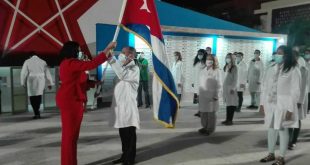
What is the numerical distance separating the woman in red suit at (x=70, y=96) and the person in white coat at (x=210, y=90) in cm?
293

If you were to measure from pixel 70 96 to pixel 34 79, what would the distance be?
4.89 metres

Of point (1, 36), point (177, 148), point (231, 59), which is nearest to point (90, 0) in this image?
point (1, 36)

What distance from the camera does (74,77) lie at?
4.09 metres

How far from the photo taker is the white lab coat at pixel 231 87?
763cm

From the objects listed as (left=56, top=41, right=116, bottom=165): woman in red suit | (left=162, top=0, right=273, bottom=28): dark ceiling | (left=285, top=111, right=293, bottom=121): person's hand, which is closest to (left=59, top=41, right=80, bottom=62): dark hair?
(left=56, top=41, right=116, bottom=165): woman in red suit

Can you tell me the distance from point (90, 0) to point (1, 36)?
8.85 ft

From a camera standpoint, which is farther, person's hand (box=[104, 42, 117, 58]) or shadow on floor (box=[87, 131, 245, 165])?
shadow on floor (box=[87, 131, 245, 165])

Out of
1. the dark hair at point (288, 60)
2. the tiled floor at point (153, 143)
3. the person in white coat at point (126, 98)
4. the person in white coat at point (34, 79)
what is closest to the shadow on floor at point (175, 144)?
the tiled floor at point (153, 143)

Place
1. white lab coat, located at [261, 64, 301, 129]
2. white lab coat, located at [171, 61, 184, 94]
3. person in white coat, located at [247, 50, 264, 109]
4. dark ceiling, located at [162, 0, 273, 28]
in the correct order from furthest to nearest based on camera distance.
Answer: dark ceiling, located at [162, 0, 273, 28] → person in white coat, located at [247, 50, 264, 109] → white lab coat, located at [171, 61, 184, 94] → white lab coat, located at [261, 64, 301, 129]

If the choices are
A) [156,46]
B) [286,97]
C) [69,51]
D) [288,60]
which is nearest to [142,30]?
[156,46]

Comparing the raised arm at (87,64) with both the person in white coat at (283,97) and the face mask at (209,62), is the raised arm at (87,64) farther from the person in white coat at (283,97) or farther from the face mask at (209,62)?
the face mask at (209,62)

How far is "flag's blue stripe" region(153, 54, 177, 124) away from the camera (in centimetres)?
490

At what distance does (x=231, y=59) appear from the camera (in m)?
7.88

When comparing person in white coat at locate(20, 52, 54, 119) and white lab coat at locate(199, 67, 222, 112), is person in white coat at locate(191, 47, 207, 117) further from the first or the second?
person in white coat at locate(20, 52, 54, 119)
